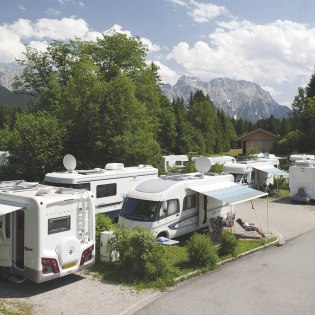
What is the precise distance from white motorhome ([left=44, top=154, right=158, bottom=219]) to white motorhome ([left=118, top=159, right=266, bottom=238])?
291 centimetres

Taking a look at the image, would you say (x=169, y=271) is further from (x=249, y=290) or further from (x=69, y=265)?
(x=69, y=265)

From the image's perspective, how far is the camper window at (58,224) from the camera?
9.97 meters

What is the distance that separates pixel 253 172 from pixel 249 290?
1889 cm

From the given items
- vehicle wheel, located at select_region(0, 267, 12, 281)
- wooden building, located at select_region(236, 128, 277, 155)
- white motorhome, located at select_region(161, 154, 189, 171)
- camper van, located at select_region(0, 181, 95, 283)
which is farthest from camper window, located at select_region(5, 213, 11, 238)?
wooden building, located at select_region(236, 128, 277, 155)

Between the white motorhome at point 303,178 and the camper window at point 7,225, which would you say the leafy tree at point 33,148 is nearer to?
the camper window at point 7,225

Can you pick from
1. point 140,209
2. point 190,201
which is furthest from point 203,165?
point 140,209

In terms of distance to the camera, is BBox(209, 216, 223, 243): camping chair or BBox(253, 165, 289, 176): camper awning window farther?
BBox(253, 165, 289, 176): camper awning window

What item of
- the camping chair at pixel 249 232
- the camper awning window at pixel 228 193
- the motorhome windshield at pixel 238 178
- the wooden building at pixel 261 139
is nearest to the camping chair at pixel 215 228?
the camper awning window at pixel 228 193

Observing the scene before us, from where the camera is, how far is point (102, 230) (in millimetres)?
12719

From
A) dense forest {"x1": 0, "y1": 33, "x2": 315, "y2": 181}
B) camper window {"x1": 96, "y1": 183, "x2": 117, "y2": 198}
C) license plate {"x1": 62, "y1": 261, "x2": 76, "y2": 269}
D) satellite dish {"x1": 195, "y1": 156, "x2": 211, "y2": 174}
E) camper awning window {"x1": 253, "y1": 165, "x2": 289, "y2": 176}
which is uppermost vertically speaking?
dense forest {"x1": 0, "y1": 33, "x2": 315, "y2": 181}

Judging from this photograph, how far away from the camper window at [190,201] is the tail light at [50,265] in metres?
6.33

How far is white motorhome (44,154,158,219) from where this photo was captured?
55.6 ft

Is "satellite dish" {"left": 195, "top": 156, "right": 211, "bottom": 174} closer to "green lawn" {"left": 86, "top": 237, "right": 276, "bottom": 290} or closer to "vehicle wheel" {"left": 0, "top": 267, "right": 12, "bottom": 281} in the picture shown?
"green lawn" {"left": 86, "top": 237, "right": 276, "bottom": 290}

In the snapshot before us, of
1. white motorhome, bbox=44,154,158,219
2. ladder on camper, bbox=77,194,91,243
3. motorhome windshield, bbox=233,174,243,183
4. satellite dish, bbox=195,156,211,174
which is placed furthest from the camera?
motorhome windshield, bbox=233,174,243,183
